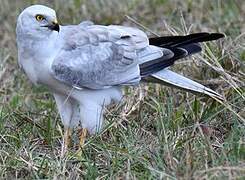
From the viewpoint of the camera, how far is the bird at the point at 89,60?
548 centimetres

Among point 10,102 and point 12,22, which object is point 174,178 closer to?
point 10,102

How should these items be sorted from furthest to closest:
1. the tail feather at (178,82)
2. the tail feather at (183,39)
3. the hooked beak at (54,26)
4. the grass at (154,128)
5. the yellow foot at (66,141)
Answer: the tail feather at (178,82), the tail feather at (183,39), the hooked beak at (54,26), the yellow foot at (66,141), the grass at (154,128)

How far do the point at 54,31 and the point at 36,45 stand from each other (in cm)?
16

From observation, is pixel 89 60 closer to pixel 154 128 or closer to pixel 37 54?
pixel 37 54

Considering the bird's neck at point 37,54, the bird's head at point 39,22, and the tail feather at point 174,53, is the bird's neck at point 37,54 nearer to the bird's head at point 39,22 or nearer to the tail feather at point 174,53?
the bird's head at point 39,22

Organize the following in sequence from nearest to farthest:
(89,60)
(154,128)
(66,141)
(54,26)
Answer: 1. (54,26)
2. (66,141)
3. (89,60)
4. (154,128)

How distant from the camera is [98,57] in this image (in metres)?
5.75

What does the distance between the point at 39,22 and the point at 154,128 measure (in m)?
1.12

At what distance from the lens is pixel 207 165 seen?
15.3 ft

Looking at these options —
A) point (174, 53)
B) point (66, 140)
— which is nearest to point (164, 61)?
point (174, 53)

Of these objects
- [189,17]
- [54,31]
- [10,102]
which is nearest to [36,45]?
[54,31]

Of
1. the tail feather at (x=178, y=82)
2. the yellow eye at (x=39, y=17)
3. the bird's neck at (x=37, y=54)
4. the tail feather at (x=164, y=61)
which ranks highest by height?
the yellow eye at (x=39, y=17)

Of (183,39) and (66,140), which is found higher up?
(183,39)

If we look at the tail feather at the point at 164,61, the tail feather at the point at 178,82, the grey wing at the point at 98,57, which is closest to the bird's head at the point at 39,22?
the grey wing at the point at 98,57
